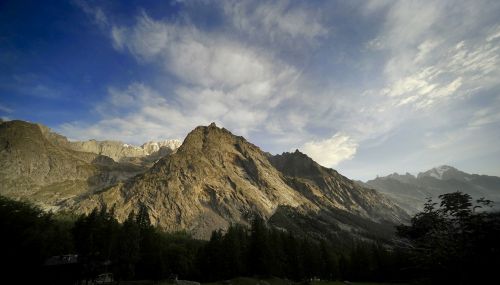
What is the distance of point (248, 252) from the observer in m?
88.8

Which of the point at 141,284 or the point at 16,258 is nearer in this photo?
the point at 16,258

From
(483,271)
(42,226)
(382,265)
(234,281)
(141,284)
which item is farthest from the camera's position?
(382,265)

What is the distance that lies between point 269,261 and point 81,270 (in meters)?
48.1

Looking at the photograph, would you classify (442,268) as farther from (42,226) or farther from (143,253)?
(143,253)

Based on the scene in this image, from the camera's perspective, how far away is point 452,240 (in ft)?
53.1

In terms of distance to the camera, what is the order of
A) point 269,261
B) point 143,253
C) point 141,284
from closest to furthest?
point 141,284 < point 269,261 < point 143,253

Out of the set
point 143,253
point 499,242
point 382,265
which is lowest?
point 382,265

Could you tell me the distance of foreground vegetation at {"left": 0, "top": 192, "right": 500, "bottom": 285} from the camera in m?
15.8

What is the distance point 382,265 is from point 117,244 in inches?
3359

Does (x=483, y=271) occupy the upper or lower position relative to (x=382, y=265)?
upper

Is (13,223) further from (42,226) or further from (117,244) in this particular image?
(117,244)

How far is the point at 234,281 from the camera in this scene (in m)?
66.4

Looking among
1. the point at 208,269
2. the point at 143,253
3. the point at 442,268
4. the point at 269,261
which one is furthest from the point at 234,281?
the point at 442,268

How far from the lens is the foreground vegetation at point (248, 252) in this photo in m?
15.8
